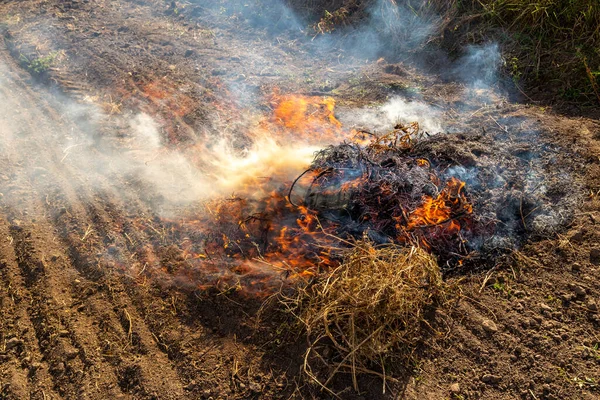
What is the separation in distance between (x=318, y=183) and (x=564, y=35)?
4479mm

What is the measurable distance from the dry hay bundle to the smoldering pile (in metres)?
0.38

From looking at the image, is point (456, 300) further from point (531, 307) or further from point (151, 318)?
point (151, 318)

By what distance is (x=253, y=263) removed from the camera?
404 cm

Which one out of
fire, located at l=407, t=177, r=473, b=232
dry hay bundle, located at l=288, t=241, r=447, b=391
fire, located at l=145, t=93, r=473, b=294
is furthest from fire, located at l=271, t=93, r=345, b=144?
dry hay bundle, located at l=288, t=241, r=447, b=391

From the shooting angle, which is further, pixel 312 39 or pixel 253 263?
pixel 312 39

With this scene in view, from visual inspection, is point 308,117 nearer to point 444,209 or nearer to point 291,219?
point 291,219

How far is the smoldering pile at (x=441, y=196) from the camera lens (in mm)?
4062

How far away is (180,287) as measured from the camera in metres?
3.90

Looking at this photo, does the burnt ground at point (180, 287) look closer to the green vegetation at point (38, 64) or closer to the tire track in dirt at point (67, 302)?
the tire track in dirt at point (67, 302)

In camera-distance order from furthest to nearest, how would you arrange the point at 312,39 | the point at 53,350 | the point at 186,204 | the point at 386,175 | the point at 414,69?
the point at 312,39 → the point at 414,69 → the point at 186,204 → the point at 386,175 → the point at 53,350

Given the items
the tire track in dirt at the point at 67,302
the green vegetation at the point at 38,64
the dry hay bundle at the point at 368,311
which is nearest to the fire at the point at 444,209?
the dry hay bundle at the point at 368,311

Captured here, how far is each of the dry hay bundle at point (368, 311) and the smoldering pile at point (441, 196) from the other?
1.25ft

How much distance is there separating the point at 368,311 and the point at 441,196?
1.63 meters

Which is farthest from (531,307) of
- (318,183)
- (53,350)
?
(53,350)
